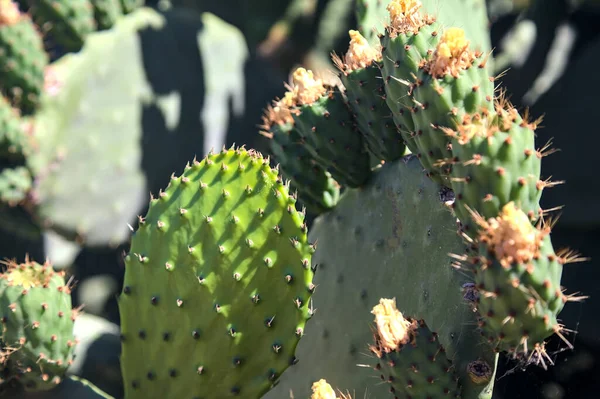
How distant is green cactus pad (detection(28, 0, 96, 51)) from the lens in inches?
99.8

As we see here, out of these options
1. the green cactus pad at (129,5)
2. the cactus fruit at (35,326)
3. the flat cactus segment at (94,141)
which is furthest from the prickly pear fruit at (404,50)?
the green cactus pad at (129,5)

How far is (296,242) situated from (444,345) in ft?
1.15

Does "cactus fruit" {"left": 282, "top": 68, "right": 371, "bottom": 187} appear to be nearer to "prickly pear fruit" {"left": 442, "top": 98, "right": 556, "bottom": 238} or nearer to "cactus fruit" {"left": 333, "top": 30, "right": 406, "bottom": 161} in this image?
"cactus fruit" {"left": 333, "top": 30, "right": 406, "bottom": 161}

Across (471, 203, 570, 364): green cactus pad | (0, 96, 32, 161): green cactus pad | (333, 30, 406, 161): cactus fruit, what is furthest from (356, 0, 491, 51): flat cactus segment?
(0, 96, 32, 161): green cactus pad

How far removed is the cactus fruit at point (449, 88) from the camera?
1255 mm

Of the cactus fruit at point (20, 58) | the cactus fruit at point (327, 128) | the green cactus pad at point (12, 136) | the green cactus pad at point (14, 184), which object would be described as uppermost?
the cactus fruit at point (327, 128)

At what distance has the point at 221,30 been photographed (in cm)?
293

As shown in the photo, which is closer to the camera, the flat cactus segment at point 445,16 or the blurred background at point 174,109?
the flat cactus segment at point 445,16

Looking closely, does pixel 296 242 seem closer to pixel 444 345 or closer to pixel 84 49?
pixel 444 345

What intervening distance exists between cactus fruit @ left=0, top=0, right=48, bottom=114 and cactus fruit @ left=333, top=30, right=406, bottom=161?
4.24ft

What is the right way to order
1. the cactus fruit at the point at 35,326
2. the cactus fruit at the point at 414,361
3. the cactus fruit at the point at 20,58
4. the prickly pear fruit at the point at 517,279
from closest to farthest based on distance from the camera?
the prickly pear fruit at the point at 517,279 < the cactus fruit at the point at 414,361 < the cactus fruit at the point at 35,326 < the cactus fruit at the point at 20,58

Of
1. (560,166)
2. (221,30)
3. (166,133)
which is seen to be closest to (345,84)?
(560,166)

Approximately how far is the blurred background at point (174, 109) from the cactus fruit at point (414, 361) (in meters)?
1.13

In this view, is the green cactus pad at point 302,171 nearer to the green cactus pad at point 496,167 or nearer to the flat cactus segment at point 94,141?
the green cactus pad at point 496,167
